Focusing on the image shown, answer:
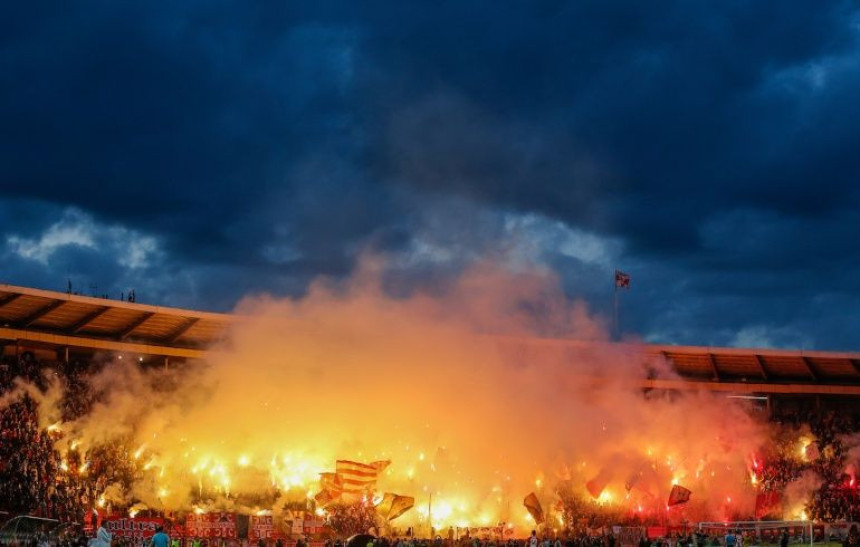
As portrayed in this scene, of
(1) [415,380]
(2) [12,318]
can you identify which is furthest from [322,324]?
(2) [12,318]

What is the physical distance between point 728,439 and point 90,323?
31.2m

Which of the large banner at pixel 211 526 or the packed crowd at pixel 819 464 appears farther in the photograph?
the packed crowd at pixel 819 464

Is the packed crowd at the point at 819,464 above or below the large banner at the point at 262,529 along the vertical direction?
above

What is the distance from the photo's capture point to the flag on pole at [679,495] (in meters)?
47.3

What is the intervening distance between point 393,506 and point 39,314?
55.7 ft

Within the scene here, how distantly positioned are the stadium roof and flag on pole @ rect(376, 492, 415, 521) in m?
10.6

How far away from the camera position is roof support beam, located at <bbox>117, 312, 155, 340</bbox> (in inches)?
1903

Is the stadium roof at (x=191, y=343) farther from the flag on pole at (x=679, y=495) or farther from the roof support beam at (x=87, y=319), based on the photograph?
the flag on pole at (x=679, y=495)

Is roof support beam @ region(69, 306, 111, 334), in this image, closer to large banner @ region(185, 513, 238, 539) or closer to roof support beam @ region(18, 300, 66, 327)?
roof support beam @ region(18, 300, 66, 327)

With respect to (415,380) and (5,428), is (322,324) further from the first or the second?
(5,428)

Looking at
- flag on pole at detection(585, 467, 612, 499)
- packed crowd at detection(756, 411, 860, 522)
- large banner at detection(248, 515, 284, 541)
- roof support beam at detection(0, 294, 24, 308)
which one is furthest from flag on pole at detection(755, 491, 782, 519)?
roof support beam at detection(0, 294, 24, 308)

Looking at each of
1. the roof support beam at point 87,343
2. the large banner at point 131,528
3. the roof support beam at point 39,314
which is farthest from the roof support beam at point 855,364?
the roof support beam at point 39,314

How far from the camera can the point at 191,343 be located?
50.9 metres

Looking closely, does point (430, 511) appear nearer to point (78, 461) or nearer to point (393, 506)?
point (393, 506)
